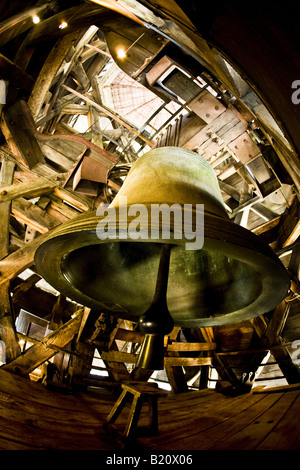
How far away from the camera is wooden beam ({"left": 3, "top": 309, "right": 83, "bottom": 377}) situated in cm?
275

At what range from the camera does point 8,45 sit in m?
3.37

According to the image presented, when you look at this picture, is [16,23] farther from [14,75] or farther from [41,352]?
[41,352]

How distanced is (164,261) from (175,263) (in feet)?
1.74

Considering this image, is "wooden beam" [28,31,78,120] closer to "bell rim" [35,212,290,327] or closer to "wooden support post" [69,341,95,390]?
"bell rim" [35,212,290,327]

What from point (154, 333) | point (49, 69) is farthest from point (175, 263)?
point (49, 69)

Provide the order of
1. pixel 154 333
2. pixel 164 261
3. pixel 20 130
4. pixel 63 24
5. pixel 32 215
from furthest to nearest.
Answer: pixel 32 215, pixel 20 130, pixel 63 24, pixel 164 261, pixel 154 333

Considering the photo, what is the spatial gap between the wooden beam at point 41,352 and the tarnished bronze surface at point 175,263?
5.18 feet

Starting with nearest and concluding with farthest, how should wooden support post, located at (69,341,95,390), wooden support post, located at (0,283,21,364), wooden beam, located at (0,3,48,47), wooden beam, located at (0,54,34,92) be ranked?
wooden beam, located at (0,3,48,47) → wooden support post, located at (0,283,21,364) → wooden beam, located at (0,54,34,92) → wooden support post, located at (69,341,95,390)

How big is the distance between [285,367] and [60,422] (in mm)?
3015

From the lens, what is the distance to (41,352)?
2.92m

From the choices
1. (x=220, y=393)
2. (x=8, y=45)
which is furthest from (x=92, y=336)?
(x=8, y=45)

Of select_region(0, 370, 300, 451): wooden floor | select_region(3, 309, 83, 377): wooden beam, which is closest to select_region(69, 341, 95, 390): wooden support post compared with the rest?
select_region(3, 309, 83, 377): wooden beam

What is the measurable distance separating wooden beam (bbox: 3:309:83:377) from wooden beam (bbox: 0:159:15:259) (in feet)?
3.86

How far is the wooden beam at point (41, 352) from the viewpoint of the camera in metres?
2.75
